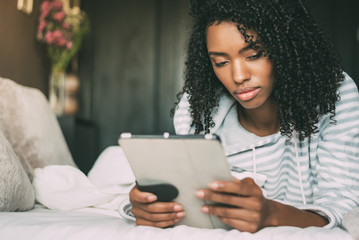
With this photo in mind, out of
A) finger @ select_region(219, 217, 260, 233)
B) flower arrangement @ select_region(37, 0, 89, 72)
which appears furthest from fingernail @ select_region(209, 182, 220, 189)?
flower arrangement @ select_region(37, 0, 89, 72)

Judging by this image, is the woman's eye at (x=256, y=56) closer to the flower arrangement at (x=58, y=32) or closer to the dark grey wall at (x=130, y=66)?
the flower arrangement at (x=58, y=32)

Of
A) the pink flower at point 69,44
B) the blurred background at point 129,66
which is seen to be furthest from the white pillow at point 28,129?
the blurred background at point 129,66

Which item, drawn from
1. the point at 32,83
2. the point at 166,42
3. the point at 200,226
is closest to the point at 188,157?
the point at 200,226

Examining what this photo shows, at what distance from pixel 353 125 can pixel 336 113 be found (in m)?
0.06

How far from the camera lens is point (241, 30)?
3.85ft

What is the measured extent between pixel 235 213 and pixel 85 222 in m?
0.36

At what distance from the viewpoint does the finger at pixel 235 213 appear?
2.65ft

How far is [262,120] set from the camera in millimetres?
1387

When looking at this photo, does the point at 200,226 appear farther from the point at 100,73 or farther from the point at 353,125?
the point at 100,73

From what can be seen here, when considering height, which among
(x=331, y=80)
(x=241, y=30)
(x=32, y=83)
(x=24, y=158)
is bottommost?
(x=24, y=158)

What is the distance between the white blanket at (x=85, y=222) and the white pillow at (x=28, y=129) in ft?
0.39

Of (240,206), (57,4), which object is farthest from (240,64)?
(57,4)

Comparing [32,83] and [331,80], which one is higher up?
[331,80]

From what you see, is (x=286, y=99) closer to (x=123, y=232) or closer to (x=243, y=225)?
(x=243, y=225)
